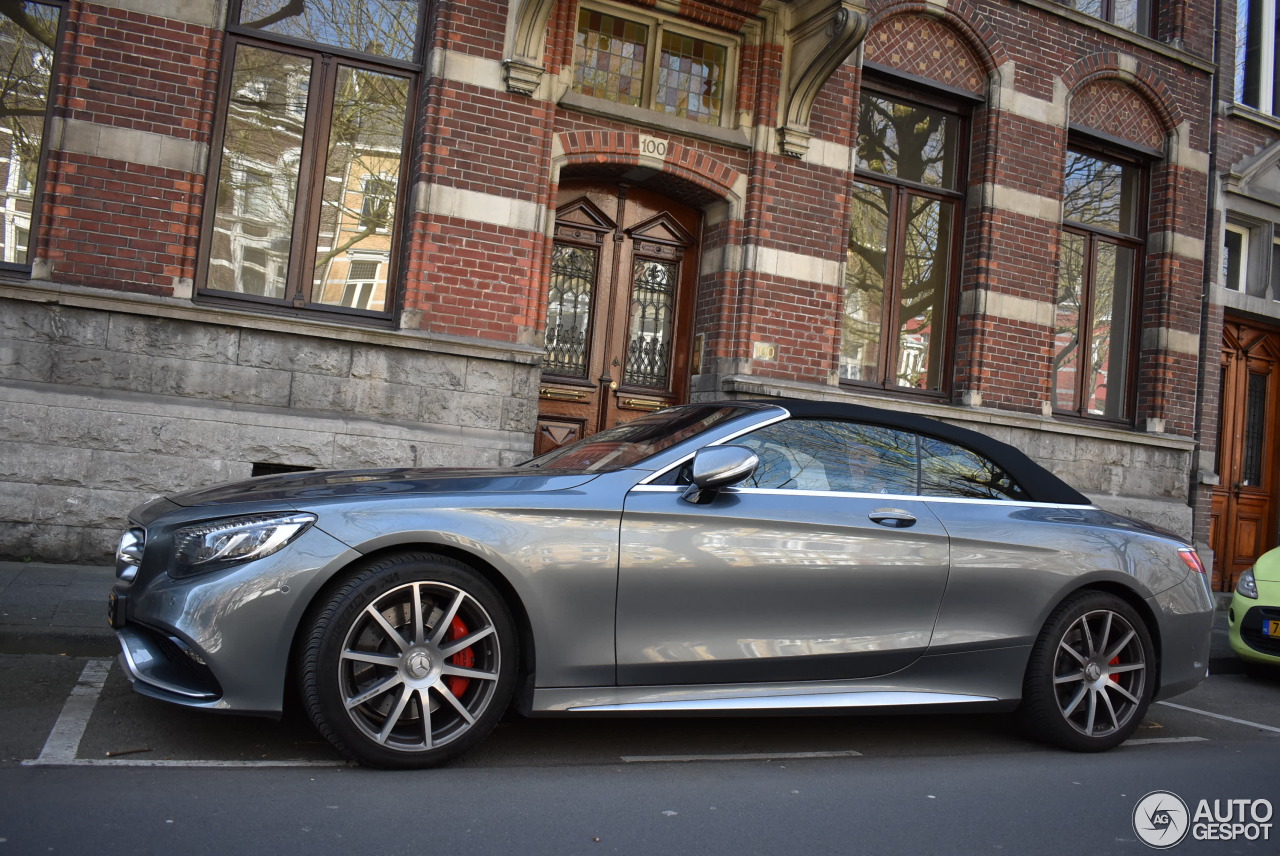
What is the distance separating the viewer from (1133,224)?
40.7 ft

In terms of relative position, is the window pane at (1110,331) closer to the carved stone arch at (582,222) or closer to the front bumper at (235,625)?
the carved stone arch at (582,222)

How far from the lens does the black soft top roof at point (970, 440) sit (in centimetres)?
488

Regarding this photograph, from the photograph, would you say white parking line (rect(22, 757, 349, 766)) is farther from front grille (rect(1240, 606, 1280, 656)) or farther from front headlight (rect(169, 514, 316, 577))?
front grille (rect(1240, 606, 1280, 656))

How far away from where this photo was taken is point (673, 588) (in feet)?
13.5

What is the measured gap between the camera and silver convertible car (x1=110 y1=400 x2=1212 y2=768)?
376 centimetres

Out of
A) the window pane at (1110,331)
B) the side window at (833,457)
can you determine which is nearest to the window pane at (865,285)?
the window pane at (1110,331)

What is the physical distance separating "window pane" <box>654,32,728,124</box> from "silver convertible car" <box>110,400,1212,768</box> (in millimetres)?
5482

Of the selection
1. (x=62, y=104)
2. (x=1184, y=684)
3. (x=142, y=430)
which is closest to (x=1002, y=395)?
(x=1184, y=684)

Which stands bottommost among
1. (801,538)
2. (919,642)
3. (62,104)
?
(919,642)

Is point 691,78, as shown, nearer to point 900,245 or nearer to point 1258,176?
point 900,245

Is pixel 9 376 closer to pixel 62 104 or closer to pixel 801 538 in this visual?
pixel 62 104

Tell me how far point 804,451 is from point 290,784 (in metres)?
2.48

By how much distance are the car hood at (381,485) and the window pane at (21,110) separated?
186 inches

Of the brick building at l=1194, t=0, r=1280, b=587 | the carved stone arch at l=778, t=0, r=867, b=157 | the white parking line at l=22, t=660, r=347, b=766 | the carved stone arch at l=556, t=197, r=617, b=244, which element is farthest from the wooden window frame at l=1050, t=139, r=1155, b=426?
the white parking line at l=22, t=660, r=347, b=766
